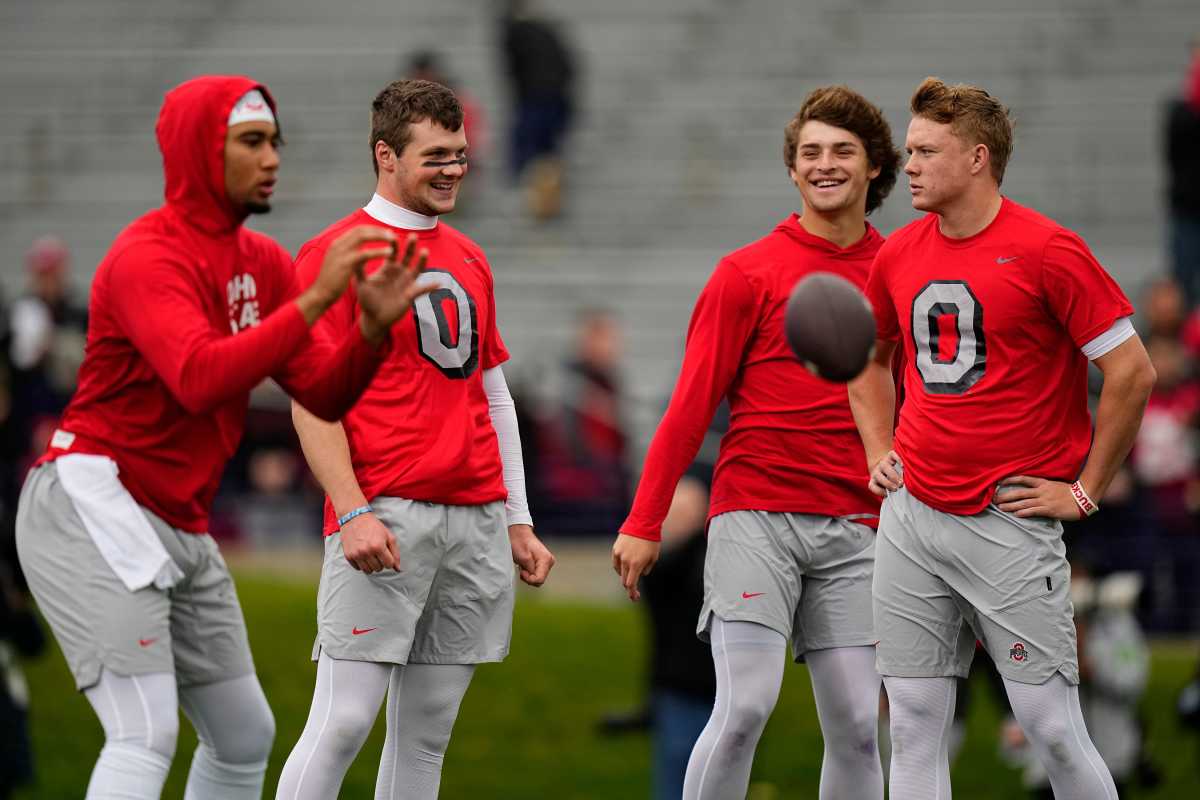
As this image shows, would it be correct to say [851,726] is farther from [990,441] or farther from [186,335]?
[186,335]

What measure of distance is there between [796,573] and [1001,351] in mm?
981

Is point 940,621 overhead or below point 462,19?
below

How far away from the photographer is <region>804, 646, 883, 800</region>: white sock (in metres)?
5.73

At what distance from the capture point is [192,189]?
5078 mm

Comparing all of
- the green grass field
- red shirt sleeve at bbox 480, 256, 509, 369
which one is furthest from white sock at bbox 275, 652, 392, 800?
the green grass field

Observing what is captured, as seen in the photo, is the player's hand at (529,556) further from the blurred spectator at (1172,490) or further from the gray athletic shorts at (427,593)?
the blurred spectator at (1172,490)

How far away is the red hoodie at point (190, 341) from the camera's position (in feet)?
15.3

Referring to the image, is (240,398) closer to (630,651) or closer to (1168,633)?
(630,651)

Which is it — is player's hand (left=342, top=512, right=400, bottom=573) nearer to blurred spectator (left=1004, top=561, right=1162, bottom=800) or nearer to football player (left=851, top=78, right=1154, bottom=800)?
football player (left=851, top=78, right=1154, bottom=800)

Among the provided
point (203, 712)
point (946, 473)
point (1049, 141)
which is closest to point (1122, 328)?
point (946, 473)

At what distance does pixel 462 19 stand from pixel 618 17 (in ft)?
5.60

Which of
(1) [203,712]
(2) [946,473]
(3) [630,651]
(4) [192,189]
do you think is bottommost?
(3) [630,651]

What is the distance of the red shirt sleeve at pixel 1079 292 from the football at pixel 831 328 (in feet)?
1.69

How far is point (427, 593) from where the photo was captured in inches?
215
